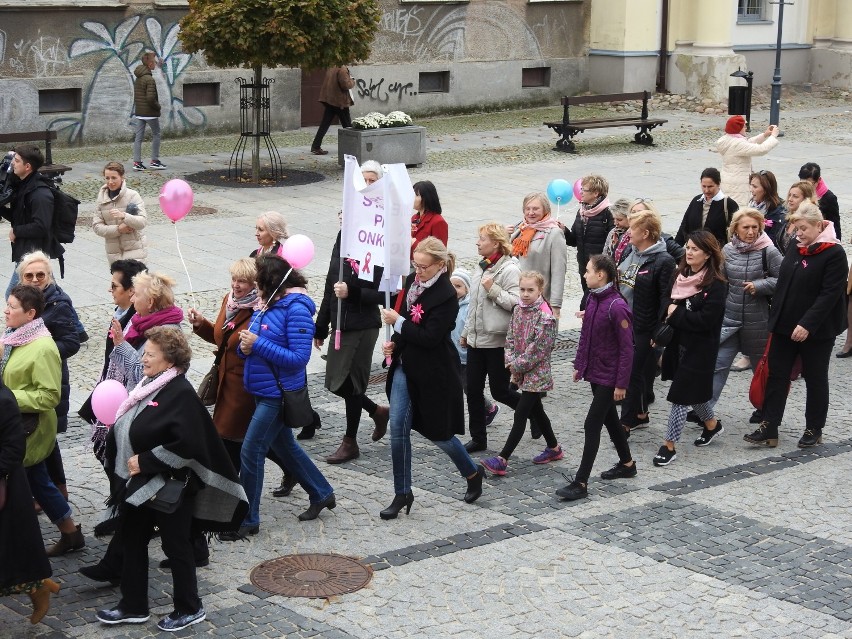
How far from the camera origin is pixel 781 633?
20.6 ft

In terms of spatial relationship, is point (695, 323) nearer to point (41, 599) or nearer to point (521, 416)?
point (521, 416)

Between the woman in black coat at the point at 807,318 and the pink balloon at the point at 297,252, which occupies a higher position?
the pink balloon at the point at 297,252

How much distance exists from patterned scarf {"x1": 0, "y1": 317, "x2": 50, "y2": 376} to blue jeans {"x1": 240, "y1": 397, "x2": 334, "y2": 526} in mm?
1227

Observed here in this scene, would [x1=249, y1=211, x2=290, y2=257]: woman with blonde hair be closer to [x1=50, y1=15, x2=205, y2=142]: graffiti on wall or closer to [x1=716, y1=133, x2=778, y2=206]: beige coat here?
[x1=716, y1=133, x2=778, y2=206]: beige coat

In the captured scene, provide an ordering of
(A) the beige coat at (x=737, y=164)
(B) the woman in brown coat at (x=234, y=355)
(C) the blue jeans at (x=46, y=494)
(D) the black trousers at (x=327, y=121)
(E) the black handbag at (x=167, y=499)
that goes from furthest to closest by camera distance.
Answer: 1. (D) the black trousers at (x=327, y=121)
2. (A) the beige coat at (x=737, y=164)
3. (B) the woman in brown coat at (x=234, y=355)
4. (C) the blue jeans at (x=46, y=494)
5. (E) the black handbag at (x=167, y=499)

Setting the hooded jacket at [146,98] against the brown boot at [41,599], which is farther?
the hooded jacket at [146,98]

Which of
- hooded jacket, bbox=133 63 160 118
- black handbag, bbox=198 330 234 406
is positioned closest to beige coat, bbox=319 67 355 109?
hooded jacket, bbox=133 63 160 118

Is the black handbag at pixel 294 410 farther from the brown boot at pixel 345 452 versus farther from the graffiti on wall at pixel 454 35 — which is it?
the graffiti on wall at pixel 454 35

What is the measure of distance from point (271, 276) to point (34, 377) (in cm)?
136

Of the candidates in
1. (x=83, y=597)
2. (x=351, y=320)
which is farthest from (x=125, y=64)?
(x=83, y=597)

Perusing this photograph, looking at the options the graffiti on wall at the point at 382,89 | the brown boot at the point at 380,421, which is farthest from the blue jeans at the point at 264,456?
the graffiti on wall at the point at 382,89

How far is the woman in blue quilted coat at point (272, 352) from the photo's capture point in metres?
7.23

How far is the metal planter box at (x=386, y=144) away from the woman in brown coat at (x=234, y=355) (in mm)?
13115

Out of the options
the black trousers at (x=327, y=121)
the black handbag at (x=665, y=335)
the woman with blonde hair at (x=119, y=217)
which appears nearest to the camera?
the black handbag at (x=665, y=335)
